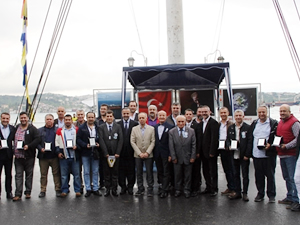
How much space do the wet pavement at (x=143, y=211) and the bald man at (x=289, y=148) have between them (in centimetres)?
29

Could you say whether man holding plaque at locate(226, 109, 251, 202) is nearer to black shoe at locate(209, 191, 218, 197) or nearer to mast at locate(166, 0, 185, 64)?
black shoe at locate(209, 191, 218, 197)

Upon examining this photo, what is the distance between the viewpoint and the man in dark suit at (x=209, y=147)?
678 centimetres

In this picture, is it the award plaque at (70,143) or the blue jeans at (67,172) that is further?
the blue jeans at (67,172)

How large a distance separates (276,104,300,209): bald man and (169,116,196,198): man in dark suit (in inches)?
64.8

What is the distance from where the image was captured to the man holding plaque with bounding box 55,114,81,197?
7062 millimetres

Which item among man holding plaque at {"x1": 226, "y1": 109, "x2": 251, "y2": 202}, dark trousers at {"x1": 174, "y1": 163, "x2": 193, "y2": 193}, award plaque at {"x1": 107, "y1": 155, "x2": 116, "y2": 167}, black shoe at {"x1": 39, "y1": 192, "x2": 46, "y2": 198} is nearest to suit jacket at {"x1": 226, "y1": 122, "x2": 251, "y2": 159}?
man holding plaque at {"x1": 226, "y1": 109, "x2": 251, "y2": 202}

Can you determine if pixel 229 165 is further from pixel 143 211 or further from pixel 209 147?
pixel 143 211

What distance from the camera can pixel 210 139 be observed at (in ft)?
22.5

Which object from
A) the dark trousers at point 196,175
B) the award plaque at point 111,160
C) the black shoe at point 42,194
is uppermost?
the award plaque at point 111,160

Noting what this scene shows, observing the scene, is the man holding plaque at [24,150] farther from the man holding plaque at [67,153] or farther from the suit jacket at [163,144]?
the suit jacket at [163,144]

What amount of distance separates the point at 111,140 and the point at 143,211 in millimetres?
1738

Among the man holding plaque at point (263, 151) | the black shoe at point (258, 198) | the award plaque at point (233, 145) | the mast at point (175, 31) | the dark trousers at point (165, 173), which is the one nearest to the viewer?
the man holding plaque at point (263, 151)

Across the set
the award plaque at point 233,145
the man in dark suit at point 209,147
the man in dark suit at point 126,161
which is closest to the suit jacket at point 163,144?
the man in dark suit at point 126,161

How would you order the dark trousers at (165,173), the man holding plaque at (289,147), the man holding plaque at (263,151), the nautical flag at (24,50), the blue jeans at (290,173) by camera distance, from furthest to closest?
the nautical flag at (24,50) < the dark trousers at (165,173) < the man holding plaque at (263,151) < the blue jeans at (290,173) < the man holding plaque at (289,147)
